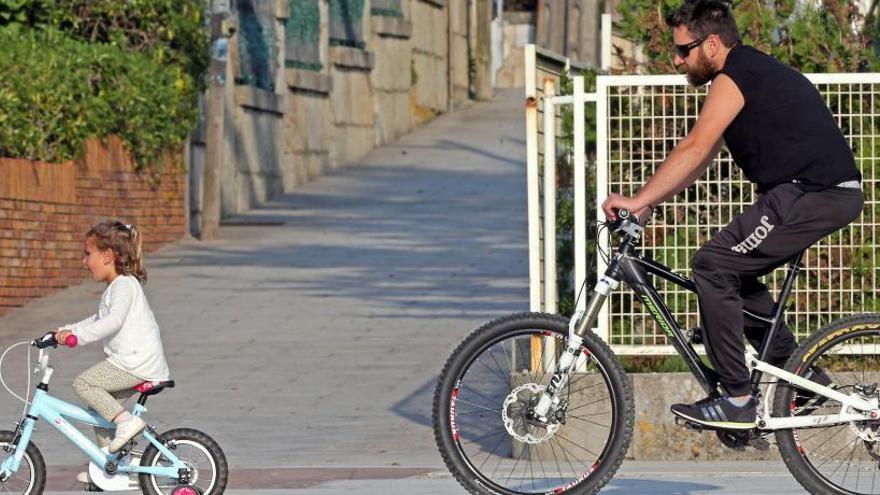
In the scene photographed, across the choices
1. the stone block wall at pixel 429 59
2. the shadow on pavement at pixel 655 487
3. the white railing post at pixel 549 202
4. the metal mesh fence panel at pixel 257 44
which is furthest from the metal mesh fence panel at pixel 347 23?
the shadow on pavement at pixel 655 487

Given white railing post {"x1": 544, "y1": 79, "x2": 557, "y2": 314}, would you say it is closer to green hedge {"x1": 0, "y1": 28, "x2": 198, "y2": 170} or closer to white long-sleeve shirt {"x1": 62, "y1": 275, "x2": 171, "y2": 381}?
white long-sleeve shirt {"x1": 62, "y1": 275, "x2": 171, "y2": 381}

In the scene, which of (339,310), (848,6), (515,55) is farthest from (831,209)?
(515,55)

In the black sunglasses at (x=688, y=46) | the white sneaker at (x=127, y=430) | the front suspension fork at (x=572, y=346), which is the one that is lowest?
the white sneaker at (x=127, y=430)

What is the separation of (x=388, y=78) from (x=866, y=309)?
1824cm

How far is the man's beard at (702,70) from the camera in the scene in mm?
6957

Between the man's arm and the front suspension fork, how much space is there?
286mm

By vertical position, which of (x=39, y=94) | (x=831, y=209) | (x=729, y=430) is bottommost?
(x=729, y=430)

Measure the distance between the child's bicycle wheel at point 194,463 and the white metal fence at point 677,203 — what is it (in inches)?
94.5

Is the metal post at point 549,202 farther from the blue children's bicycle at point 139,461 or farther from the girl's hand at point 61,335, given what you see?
the girl's hand at point 61,335

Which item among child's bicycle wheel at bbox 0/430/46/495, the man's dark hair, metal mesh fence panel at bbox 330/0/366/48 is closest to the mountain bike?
the man's dark hair

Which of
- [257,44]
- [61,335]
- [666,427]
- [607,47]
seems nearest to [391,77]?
[257,44]

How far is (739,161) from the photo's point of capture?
7.05 meters

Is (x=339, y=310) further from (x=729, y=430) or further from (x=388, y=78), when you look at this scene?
(x=388, y=78)

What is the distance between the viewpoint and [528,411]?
707 cm
